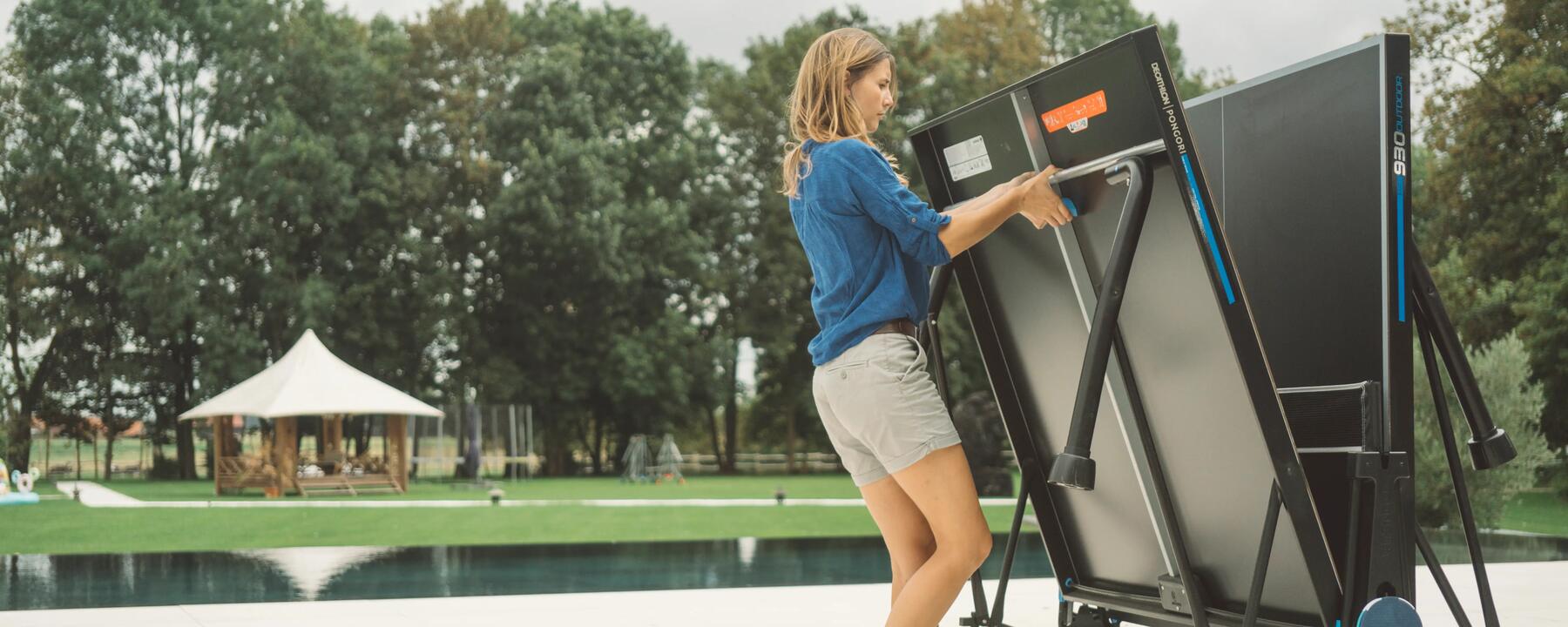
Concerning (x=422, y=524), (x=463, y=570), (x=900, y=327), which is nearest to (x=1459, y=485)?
(x=900, y=327)

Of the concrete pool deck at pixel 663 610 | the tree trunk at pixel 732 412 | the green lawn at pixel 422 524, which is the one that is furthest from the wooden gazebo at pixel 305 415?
the concrete pool deck at pixel 663 610

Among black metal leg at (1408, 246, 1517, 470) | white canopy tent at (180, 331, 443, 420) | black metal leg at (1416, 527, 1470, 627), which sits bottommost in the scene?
black metal leg at (1416, 527, 1470, 627)

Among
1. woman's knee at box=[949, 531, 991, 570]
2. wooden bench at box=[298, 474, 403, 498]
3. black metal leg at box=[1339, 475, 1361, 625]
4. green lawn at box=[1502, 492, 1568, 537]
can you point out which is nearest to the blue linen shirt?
woman's knee at box=[949, 531, 991, 570]

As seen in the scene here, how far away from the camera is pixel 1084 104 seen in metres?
2.42

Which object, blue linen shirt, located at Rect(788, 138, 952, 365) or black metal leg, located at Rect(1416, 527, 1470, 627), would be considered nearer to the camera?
blue linen shirt, located at Rect(788, 138, 952, 365)

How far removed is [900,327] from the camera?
238cm

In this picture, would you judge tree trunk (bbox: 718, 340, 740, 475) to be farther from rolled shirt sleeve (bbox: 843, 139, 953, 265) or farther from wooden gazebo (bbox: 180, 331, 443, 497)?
rolled shirt sleeve (bbox: 843, 139, 953, 265)

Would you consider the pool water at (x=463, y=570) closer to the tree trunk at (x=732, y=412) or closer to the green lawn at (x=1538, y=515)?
the green lawn at (x=1538, y=515)

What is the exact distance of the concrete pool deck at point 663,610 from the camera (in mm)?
4371

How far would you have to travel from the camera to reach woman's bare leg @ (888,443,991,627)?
233 centimetres

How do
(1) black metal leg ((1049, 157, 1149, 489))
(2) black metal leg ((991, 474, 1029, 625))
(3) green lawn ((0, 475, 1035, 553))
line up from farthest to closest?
(3) green lawn ((0, 475, 1035, 553))
(2) black metal leg ((991, 474, 1029, 625))
(1) black metal leg ((1049, 157, 1149, 489))

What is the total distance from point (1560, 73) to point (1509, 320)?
10.7ft

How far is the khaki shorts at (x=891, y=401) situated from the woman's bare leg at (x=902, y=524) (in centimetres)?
16

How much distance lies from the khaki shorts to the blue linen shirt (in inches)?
1.7
